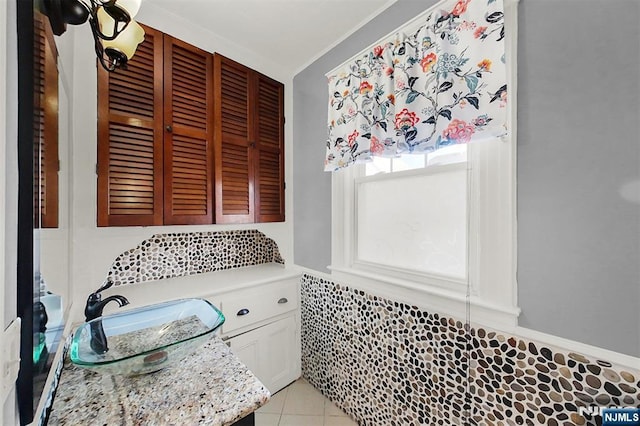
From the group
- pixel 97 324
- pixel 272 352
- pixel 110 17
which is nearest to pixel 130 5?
pixel 110 17

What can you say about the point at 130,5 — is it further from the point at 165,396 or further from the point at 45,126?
the point at 165,396

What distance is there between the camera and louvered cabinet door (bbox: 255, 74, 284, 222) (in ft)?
6.46

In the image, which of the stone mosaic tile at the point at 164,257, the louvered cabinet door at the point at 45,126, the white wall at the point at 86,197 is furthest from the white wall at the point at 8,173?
the stone mosaic tile at the point at 164,257

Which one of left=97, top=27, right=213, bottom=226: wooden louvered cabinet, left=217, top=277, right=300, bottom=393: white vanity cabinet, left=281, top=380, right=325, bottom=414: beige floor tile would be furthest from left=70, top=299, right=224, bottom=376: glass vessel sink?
left=281, top=380, right=325, bottom=414: beige floor tile

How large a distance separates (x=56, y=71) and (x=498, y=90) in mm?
1608

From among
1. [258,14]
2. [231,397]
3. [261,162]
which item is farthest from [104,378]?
[258,14]

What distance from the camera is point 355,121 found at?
5.16 ft

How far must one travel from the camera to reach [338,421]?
66.1 inches

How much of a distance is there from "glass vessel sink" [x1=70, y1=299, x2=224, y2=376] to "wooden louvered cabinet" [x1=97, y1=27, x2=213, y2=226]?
0.57m

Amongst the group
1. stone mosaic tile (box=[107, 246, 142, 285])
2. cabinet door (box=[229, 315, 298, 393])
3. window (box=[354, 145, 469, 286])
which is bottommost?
cabinet door (box=[229, 315, 298, 393])

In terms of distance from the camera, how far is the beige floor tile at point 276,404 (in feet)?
5.76

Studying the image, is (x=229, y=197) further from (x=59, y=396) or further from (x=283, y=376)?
(x=283, y=376)

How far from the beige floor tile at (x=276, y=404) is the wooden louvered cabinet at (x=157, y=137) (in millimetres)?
1358

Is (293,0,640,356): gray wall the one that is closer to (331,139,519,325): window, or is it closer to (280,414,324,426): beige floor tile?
(331,139,519,325): window
